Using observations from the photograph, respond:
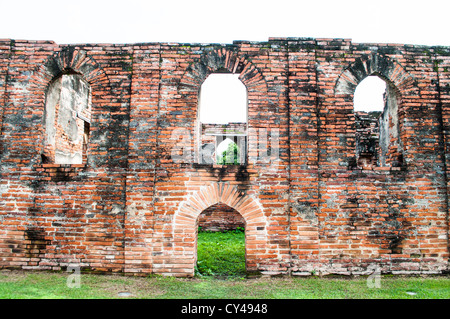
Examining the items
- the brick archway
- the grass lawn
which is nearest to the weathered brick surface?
the brick archway

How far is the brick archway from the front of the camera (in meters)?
5.43

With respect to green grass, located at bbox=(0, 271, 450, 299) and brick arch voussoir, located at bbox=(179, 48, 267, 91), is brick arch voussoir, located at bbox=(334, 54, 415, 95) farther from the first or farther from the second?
green grass, located at bbox=(0, 271, 450, 299)

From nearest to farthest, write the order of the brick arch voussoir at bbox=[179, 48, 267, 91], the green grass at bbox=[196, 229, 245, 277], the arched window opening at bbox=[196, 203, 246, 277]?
the brick arch voussoir at bbox=[179, 48, 267, 91] → the green grass at bbox=[196, 229, 245, 277] → the arched window opening at bbox=[196, 203, 246, 277]

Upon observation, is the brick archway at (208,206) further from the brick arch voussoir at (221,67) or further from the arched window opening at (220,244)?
the brick arch voussoir at (221,67)

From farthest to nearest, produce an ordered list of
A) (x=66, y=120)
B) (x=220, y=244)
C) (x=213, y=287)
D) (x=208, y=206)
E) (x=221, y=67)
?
(x=220, y=244), (x=66, y=120), (x=221, y=67), (x=208, y=206), (x=213, y=287)

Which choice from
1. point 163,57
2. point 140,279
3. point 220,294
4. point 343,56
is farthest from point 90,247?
point 343,56

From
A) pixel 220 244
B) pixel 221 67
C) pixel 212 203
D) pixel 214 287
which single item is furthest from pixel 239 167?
pixel 220 244

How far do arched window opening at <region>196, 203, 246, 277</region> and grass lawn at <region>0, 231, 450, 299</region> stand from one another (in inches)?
13.2

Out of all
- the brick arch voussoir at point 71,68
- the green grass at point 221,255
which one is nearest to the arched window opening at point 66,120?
the brick arch voussoir at point 71,68

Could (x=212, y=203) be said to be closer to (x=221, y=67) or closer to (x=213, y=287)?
(x=213, y=287)

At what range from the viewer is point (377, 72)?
5.89 m

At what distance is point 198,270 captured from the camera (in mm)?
5992

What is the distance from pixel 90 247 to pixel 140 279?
1.16m

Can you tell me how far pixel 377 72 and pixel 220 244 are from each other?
19.4 ft
